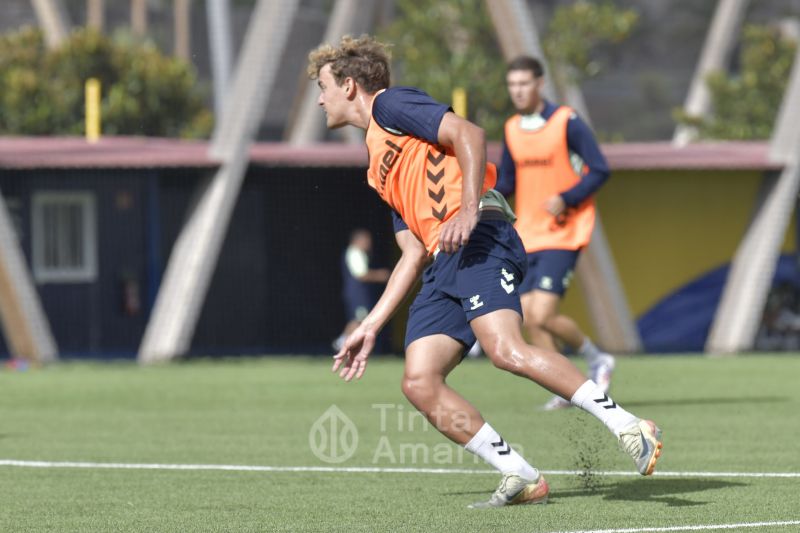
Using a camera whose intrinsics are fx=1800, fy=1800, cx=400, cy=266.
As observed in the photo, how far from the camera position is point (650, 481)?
8.36 meters

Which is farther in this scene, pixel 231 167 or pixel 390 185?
pixel 231 167

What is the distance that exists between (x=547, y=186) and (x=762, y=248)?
9.53m

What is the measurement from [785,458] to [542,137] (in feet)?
12.0

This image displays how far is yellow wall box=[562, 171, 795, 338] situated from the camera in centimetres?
2184

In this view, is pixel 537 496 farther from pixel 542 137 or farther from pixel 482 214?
pixel 542 137

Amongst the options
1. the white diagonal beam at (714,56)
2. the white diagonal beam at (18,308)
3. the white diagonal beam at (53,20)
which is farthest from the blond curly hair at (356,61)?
the white diagonal beam at (53,20)

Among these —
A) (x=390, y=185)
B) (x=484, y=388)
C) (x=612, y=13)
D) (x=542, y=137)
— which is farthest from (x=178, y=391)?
(x=612, y=13)

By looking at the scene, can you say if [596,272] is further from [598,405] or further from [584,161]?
[598,405]

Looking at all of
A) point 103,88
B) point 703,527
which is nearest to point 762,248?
point 703,527

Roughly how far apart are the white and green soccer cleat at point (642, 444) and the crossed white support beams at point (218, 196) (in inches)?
537

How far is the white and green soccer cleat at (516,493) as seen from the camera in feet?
24.1

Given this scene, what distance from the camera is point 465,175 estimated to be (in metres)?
7.00

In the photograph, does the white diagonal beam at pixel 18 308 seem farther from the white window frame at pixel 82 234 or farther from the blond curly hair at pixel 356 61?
the blond curly hair at pixel 356 61

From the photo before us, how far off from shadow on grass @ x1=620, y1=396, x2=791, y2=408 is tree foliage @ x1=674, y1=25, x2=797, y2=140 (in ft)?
64.4
